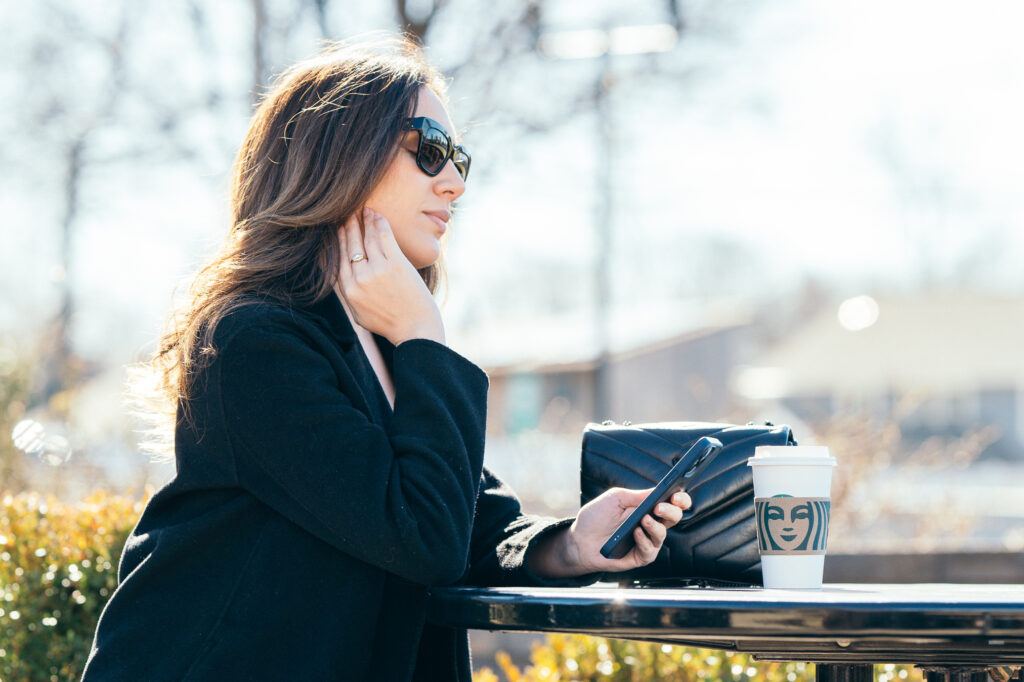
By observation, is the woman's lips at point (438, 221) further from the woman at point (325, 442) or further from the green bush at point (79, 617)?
the green bush at point (79, 617)

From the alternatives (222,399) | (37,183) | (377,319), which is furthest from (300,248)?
(37,183)

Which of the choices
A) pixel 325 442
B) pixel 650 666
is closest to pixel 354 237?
pixel 325 442

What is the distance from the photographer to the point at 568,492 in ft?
30.1

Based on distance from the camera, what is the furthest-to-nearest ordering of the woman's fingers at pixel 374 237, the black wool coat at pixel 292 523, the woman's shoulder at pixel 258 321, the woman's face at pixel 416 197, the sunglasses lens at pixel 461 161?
the sunglasses lens at pixel 461 161 < the woman's face at pixel 416 197 < the woman's fingers at pixel 374 237 < the woman's shoulder at pixel 258 321 < the black wool coat at pixel 292 523

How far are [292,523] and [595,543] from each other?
25.1 inches

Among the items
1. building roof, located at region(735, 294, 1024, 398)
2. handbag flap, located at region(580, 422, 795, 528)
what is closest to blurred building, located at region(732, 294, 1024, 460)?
building roof, located at region(735, 294, 1024, 398)

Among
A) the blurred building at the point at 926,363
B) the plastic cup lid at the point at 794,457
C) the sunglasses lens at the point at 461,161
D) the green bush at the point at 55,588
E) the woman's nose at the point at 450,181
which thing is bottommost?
the blurred building at the point at 926,363

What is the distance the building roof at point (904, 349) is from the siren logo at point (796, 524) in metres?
30.6

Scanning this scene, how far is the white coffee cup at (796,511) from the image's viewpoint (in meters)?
1.76

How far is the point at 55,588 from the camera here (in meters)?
2.85

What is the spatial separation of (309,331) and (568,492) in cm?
747

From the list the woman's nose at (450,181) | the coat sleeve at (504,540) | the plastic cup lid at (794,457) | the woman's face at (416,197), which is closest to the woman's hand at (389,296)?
the woman's face at (416,197)

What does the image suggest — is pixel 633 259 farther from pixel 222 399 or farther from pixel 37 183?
pixel 222 399

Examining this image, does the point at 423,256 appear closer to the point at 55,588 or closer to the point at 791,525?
the point at 791,525
